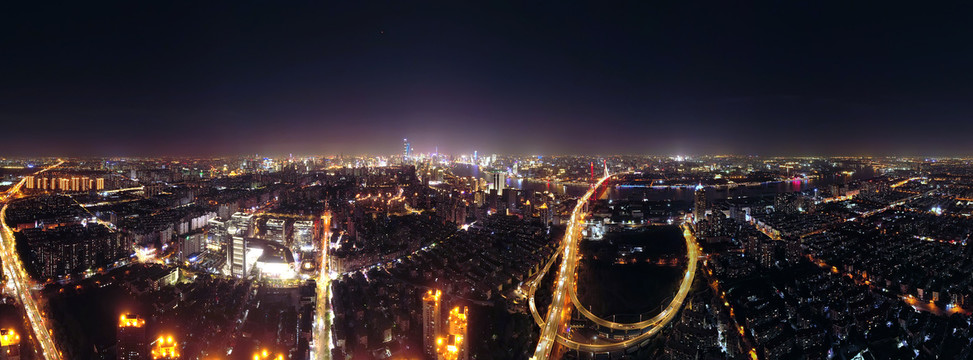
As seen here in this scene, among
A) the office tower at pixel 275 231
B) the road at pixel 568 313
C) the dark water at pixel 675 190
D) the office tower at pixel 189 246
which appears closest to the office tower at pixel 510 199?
the dark water at pixel 675 190

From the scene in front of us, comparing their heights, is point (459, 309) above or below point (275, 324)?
above

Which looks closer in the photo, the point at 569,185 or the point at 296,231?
the point at 296,231

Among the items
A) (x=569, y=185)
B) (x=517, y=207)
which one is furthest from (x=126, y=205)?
(x=569, y=185)

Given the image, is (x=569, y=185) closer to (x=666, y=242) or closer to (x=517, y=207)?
(x=517, y=207)

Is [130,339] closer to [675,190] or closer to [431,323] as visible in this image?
[431,323]

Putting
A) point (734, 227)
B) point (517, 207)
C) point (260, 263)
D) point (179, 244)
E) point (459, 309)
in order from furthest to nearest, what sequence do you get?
point (517, 207), point (734, 227), point (179, 244), point (260, 263), point (459, 309)

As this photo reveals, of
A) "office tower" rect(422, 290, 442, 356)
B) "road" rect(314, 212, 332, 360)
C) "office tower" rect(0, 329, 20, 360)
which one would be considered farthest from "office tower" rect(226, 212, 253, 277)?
"office tower" rect(422, 290, 442, 356)

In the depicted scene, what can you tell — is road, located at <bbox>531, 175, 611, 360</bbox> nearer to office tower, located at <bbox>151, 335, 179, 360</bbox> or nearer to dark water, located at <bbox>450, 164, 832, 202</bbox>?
office tower, located at <bbox>151, 335, 179, 360</bbox>

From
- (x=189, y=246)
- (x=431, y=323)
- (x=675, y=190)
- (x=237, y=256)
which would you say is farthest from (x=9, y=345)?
(x=675, y=190)
